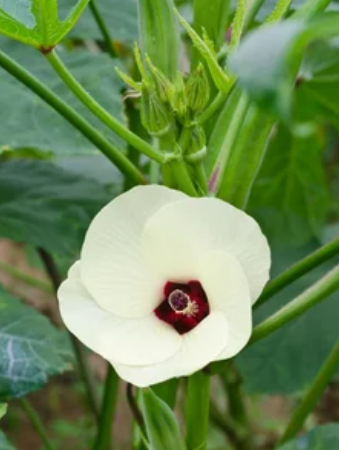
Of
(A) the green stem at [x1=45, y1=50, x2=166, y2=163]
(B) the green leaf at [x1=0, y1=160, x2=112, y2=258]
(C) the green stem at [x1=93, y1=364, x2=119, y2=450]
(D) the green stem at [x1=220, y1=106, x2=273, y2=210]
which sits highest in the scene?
(A) the green stem at [x1=45, y1=50, x2=166, y2=163]

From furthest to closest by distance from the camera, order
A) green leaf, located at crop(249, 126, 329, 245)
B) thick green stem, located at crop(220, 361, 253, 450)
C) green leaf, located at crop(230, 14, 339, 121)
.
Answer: thick green stem, located at crop(220, 361, 253, 450)
green leaf, located at crop(249, 126, 329, 245)
green leaf, located at crop(230, 14, 339, 121)

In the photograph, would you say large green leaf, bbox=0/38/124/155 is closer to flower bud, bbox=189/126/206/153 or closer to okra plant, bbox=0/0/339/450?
okra plant, bbox=0/0/339/450

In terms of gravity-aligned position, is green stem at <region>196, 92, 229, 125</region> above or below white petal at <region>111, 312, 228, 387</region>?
above

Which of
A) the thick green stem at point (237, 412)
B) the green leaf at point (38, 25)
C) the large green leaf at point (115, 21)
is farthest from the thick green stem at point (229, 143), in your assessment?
the thick green stem at point (237, 412)

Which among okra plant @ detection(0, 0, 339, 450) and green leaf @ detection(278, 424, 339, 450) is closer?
okra plant @ detection(0, 0, 339, 450)

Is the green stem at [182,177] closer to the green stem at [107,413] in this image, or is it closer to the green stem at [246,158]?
the green stem at [246,158]

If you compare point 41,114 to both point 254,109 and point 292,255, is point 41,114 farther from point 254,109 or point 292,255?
point 292,255

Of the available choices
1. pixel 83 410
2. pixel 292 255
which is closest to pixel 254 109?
pixel 292 255

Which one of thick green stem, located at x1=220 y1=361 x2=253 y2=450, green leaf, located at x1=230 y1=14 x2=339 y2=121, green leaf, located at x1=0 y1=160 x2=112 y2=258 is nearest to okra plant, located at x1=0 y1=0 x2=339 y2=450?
green leaf, located at x1=230 y1=14 x2=339 y2=121
